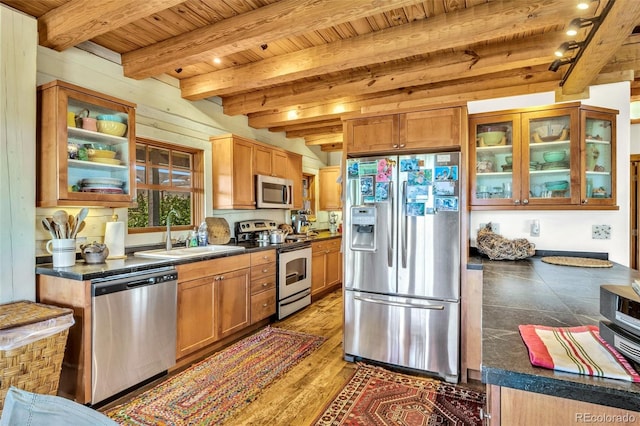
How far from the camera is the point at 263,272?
3619 millimetres

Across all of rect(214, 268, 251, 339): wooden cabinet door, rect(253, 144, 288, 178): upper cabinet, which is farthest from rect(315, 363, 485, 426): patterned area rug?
rect(253, 144, 288, 178): upper cabinet

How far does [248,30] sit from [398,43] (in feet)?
3.53

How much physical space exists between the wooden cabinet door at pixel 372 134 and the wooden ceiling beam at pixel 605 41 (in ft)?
4.19

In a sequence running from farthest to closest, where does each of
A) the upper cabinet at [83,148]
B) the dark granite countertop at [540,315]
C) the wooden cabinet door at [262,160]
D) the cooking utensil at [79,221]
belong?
the wooden cabinet door at [262,160]
the cooking utensil at [79,221]
the upper cabinet at [83,148]
the dark granite countertop at [540,315]

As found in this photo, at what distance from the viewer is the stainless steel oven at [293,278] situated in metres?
3.90

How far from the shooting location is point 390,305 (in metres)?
2.71

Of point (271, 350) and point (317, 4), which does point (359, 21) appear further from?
point (271, 350)

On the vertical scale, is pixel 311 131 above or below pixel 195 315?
above

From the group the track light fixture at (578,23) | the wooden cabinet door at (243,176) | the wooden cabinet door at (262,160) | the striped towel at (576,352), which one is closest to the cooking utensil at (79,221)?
the wooden cabinet door at (243,176)

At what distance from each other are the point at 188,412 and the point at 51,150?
1961 millimetres

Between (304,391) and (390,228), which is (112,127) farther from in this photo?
(304,391)

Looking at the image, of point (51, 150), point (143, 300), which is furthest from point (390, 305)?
point (51, 150)

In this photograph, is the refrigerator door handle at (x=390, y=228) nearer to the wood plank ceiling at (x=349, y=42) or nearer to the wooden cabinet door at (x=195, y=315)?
the wood plank ceiling at (x=349, y=42)

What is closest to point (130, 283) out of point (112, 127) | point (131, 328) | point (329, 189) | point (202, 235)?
point (131, 328)
